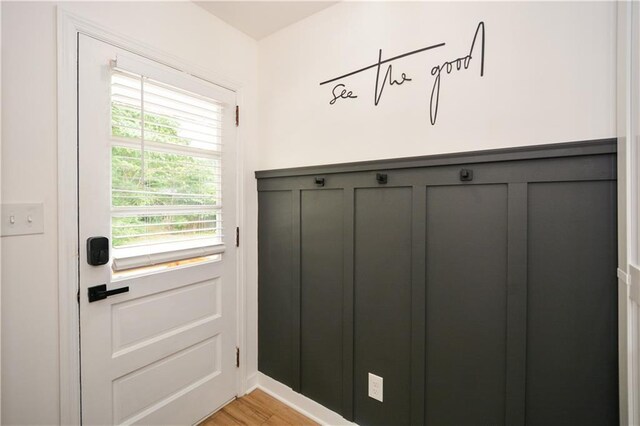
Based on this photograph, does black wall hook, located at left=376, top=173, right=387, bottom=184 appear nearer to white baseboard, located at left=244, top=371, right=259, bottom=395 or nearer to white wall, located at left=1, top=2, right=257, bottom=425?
white wall, located at left=1, top=2, right=257, bottom=425

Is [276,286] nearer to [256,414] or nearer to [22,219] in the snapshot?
Answer: [256,414]

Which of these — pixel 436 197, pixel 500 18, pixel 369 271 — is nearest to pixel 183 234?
pixel 369 271

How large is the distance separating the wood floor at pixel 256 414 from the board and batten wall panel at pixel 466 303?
2.85ft

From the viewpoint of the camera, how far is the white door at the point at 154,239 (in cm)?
131

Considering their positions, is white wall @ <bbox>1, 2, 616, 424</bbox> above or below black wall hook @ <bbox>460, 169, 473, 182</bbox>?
above

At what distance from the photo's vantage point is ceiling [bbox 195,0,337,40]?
1.69 metres

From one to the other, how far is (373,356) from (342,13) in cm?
197

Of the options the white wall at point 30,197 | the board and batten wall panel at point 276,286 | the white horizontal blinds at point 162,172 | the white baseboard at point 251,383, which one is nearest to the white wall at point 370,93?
the white wall at point 30,197

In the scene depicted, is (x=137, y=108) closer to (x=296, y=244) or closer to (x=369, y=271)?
(x=296, y=244)

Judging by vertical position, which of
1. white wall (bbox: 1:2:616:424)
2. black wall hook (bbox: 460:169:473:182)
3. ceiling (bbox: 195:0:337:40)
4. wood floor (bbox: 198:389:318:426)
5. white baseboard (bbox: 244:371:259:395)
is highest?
ceiling (bbox: 195:0:337:40)

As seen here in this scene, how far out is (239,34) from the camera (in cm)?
195

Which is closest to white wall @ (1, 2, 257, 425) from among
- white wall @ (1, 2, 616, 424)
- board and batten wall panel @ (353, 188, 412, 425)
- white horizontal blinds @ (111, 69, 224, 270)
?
white wall @ (1, 2, 616, 424)

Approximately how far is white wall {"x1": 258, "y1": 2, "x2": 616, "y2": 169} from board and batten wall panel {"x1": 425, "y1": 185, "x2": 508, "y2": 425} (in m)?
0.29

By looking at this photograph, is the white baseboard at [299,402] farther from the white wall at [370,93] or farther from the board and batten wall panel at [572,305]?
the white wall at [370,93]
